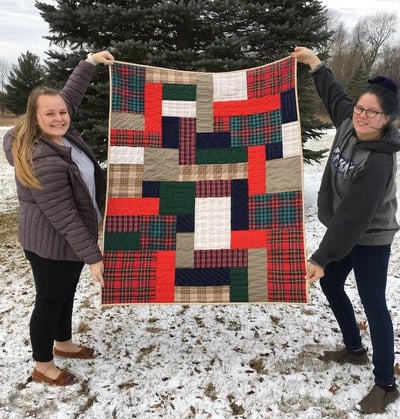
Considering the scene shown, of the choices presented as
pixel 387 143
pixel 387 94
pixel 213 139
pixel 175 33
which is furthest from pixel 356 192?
pixel 175 33

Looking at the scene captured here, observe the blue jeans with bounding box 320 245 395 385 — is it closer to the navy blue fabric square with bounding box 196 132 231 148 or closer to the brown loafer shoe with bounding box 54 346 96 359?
the navy blue fabric square with bounding box 196 132 231 148

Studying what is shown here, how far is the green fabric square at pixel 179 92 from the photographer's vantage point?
2225mm

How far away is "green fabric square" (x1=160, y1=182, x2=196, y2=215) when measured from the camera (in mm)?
2176

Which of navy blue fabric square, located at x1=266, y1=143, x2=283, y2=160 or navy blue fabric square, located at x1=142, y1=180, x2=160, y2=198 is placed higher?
navy blue fabric square, located at x1=266, y1=143, x2=283, y2=160

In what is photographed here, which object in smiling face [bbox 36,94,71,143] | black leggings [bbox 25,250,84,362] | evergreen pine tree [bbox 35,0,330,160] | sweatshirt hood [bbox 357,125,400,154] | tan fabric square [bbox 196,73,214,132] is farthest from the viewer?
evergreen pine tree [bbox 35,0,330,160]

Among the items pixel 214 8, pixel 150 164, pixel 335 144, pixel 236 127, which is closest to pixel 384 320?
pixel 335 144

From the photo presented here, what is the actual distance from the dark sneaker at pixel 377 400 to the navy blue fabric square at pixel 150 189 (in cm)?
148

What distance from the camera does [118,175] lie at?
7.02 feet

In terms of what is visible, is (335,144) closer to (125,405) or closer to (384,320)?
(384,320)

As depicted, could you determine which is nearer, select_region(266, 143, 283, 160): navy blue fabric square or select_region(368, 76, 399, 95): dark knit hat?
select_region(368, 76, 399, 95): dark knit hat

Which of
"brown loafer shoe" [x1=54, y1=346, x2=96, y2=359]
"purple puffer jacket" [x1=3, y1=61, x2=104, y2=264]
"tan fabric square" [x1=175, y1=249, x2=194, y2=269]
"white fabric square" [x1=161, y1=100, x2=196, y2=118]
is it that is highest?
"white fabric square" [x1=161, y1=100, x2=196, y2=118]

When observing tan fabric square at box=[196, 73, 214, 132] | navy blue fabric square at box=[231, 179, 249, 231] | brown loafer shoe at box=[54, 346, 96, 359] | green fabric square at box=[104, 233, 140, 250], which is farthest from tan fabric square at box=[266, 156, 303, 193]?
brown loafer shoe at box=[54, 346, 96, 359]

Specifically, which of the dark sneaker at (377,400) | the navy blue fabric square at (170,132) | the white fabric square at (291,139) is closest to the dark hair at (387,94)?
the white fabric square at (291,139)

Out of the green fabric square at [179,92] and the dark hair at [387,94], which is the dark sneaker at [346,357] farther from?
the green fabric square at [179,92]
